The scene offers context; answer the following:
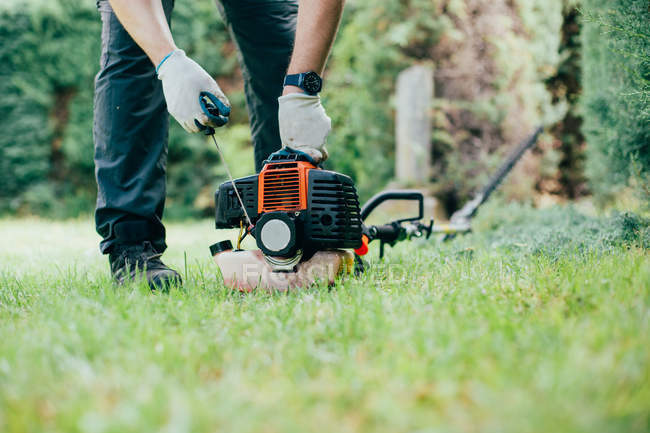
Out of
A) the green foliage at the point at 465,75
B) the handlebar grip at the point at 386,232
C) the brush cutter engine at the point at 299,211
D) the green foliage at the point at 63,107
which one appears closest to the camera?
the brush cutter engine at the point at 299,211

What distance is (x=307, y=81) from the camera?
6.49ft

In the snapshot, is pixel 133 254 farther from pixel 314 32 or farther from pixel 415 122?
pixel 415 122

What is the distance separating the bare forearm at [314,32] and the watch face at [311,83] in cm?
3

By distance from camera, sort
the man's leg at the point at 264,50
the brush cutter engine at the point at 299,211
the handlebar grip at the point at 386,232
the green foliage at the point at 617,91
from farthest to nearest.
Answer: the man's leg at the point at 264,50, the handlebar grip at the point at 386,232, the green foliage at the point at 617,91, the brush cutter engine at the point at 299,211

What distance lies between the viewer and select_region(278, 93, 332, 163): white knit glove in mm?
1975

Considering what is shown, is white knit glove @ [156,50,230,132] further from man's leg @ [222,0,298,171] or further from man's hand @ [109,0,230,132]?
man's leg @ [222,0,298,171]

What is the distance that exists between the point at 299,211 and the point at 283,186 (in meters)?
0.11

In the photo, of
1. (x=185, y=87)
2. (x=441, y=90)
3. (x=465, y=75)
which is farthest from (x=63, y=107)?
(x=185, y=87)

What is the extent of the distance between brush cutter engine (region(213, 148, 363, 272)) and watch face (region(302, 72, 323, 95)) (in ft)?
0.79

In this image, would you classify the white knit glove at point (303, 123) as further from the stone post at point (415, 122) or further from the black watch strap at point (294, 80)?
the stone post at point (415, 122)

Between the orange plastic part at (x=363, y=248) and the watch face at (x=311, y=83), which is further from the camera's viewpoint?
the orange plastic part at (x=363, y=248)

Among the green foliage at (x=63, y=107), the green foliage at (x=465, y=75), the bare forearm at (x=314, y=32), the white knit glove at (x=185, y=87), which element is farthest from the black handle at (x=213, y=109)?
the green foliage at (x=63, y=107)

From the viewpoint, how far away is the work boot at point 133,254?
6.71 ft

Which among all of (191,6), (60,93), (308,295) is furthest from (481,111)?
(60,93)
